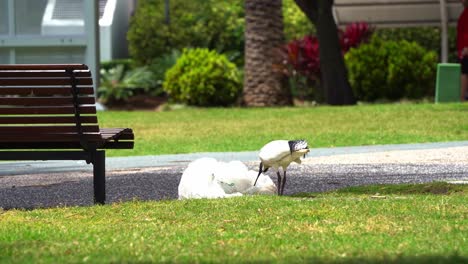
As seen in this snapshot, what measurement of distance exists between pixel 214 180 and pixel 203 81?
1523cm

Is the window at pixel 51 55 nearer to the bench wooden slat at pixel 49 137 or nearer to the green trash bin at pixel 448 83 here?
the green trash bin at pixel 448 83

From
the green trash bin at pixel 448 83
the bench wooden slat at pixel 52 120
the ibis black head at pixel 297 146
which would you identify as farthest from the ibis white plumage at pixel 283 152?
the green trash bin at pixel 448 83

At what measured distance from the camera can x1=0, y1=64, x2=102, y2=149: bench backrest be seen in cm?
895

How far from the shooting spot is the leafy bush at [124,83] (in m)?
26.6

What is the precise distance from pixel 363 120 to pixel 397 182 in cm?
799

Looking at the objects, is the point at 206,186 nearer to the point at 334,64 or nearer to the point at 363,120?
the point at 363,120

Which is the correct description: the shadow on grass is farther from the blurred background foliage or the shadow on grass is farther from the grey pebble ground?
the blurred background foliage

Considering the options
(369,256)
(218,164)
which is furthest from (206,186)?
(369,256)

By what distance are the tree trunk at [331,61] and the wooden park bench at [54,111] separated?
1438 cm

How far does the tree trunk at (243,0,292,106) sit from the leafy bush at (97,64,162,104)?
10.2ft

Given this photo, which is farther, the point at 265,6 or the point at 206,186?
the point at 265,6

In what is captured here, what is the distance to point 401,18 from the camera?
27.4 metres

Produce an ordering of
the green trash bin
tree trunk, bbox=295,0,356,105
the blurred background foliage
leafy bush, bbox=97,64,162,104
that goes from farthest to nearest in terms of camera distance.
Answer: leafy bush, bbox=97,64,162,104
the blurred background foliage
tree trunk, bbox=295,0,356,105
the green trash bin

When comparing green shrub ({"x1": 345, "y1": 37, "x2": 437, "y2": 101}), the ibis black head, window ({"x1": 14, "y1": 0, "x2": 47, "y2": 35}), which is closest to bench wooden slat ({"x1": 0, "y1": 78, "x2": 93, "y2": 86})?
the ibis black head
